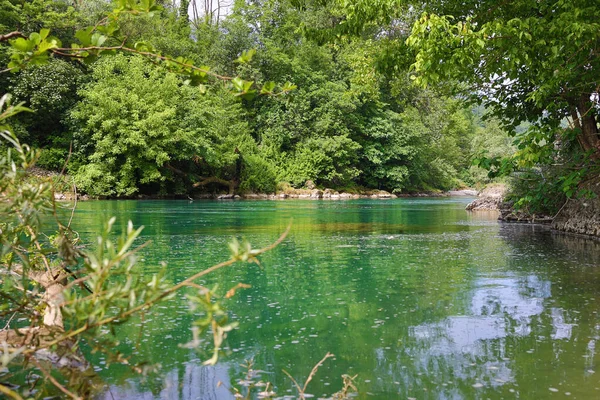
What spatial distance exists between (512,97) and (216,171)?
115 ft

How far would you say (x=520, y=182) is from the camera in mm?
19312

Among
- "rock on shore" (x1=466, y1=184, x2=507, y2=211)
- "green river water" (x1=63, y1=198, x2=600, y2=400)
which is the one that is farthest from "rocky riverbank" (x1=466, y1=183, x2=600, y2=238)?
"rock on shore" (x1=466, y1=184, x2=507, y2=211)

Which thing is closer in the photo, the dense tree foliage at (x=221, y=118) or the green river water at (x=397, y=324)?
the green river water at (x=397, y=324)

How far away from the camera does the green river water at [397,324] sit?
4.63 meters

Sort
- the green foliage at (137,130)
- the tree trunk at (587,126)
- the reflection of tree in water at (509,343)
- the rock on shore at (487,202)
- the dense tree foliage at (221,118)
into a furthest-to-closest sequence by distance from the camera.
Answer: the dense tree foliage at (221,118) < the green foliage at (137,130) < the rock on shore at (487,202) < the tree trunk at (587,126) < the reflection of tree in water at (509,343)

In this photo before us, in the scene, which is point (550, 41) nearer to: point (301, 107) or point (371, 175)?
point (301, 107)

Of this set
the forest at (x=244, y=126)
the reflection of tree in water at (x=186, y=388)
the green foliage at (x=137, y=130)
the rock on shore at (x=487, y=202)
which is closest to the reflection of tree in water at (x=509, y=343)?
the forest at (x=244, y=126)

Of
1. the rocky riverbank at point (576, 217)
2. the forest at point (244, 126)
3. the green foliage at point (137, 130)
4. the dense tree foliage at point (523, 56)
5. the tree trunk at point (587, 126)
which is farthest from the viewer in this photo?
the green foliage at point (137, 130)

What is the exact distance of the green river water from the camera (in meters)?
4.63

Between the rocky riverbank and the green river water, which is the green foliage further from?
the green river water

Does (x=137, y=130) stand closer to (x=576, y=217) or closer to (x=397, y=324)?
(x=576, y=217)

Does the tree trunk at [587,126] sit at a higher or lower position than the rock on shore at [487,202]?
higher

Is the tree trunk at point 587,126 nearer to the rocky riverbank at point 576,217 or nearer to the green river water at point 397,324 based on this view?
the rocky riverbank at point 576,217

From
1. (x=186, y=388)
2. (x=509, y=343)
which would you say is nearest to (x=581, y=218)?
(x=509, y=343)
